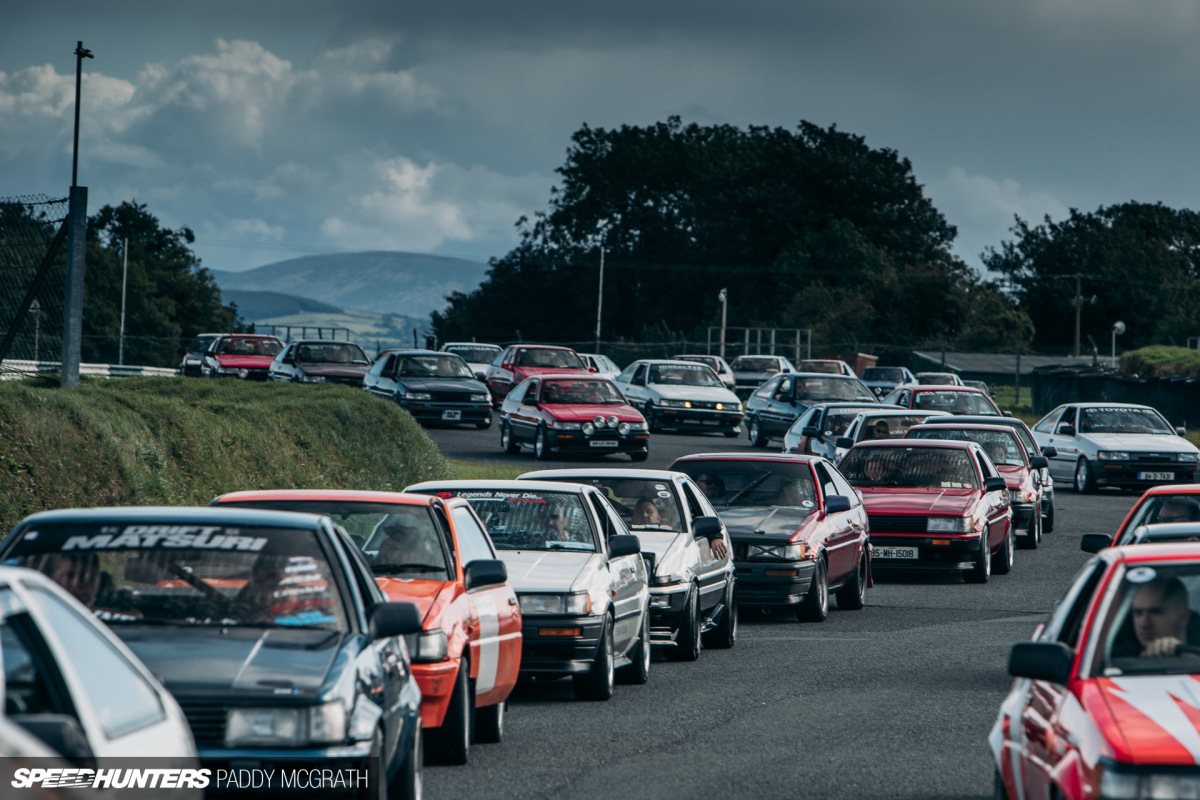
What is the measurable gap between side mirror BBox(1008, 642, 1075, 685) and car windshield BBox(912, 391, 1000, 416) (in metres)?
26.7

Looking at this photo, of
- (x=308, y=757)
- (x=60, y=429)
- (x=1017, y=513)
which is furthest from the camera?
(x=1017, y=513)

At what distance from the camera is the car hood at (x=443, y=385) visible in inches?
1462

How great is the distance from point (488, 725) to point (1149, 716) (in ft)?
15.4

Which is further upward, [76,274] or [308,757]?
[76,274]

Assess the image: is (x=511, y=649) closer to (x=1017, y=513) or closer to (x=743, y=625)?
(x=743, y=625)

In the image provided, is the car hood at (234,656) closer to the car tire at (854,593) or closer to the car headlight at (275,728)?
the car headlight at (275,728)

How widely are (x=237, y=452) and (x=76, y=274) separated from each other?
109 inches

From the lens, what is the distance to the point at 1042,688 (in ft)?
20.7

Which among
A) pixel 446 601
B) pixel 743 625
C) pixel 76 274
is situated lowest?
pixel 743 625

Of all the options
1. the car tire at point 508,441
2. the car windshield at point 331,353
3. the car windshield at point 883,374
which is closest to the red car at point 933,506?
the car tire at point 508,441

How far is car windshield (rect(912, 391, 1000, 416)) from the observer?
32.5 m

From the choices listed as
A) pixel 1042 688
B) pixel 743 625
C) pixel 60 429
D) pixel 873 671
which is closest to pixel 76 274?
pixel 60 429

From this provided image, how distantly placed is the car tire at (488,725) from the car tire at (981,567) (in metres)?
10.5

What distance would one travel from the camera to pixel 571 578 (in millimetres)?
11055
